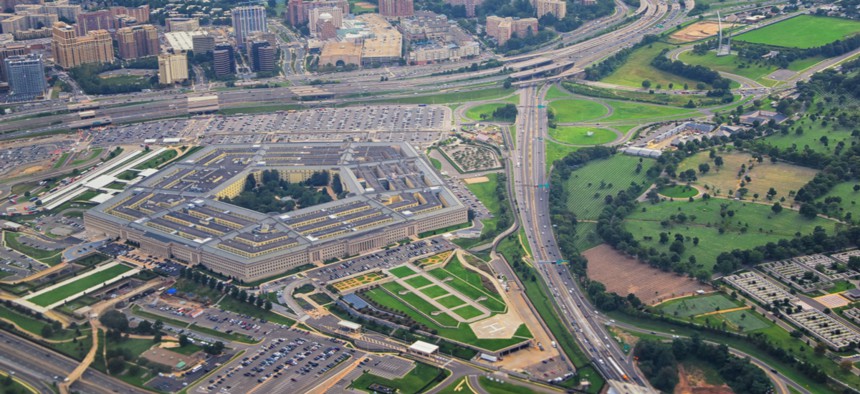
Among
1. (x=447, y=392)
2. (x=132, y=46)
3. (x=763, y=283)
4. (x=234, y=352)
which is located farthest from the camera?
(x=132, y=46)

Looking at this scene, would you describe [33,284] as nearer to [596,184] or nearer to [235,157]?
[235,157]

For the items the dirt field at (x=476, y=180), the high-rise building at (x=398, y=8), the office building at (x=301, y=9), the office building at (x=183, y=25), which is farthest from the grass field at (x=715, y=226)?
the office building at (x=183, y=25)

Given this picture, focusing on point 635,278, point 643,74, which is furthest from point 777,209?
point 643,74

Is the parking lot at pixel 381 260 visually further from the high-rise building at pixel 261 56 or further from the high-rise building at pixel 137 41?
the high-rise building at pixel 137 41

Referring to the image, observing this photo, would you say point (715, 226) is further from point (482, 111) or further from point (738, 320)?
point (482, 111)

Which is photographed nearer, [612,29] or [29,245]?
[29,245]

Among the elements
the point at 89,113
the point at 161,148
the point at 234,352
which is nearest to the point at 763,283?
the point at 234,352

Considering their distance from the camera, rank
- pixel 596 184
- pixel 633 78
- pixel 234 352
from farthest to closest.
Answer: pixel 633 78, pixel 596 184, pixel 234 352
